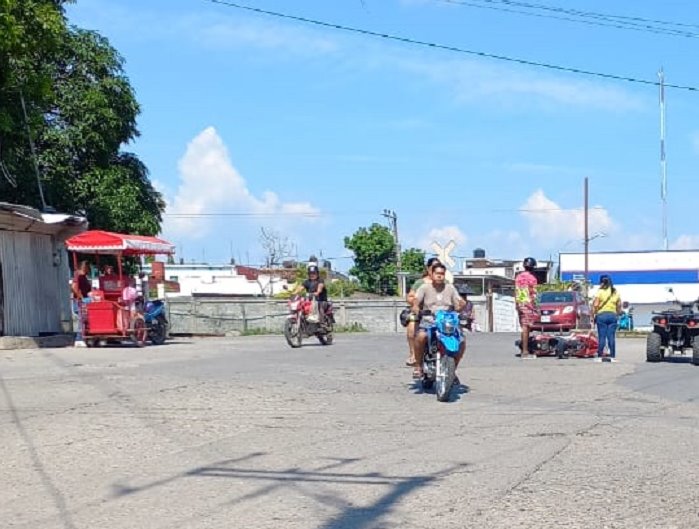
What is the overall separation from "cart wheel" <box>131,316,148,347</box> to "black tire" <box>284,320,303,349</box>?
136 inches

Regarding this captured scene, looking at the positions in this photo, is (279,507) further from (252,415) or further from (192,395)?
(192,395)

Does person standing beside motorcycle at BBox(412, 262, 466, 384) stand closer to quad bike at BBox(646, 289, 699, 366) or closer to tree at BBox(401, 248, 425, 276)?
quad bike at BBox(646, 289, 699, 366)

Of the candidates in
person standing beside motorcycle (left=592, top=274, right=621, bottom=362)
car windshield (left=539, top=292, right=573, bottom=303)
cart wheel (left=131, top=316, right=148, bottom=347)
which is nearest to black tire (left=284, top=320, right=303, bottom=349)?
cart wheel (left=131, top=316, right=148, bottom=347)

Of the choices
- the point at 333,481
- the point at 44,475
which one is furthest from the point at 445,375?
the point at 44,475

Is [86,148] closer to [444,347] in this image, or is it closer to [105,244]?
[105,244]

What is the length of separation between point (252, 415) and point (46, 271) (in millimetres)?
15763

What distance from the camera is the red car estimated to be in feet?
67.2

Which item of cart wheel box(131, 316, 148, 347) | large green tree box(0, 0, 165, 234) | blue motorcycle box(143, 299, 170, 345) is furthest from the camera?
large green tree box(0, 0, 165, 234)

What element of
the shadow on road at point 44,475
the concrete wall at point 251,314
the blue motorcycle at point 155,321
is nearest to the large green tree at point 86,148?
the concrete wall at point 251,314

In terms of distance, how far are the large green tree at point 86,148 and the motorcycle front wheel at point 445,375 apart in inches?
768

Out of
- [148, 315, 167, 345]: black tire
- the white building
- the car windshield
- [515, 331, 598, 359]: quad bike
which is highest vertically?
the white building

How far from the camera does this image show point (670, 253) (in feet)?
245

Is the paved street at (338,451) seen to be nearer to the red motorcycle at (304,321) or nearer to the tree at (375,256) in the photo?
the red motorcycle at (304,321)

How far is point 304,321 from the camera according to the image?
879 inches
